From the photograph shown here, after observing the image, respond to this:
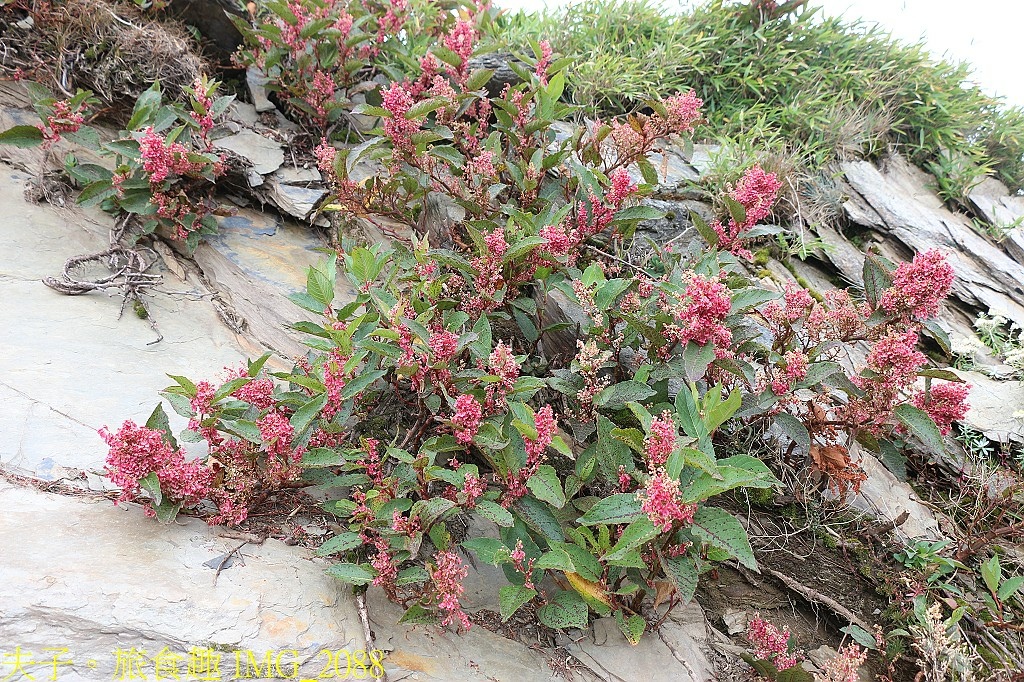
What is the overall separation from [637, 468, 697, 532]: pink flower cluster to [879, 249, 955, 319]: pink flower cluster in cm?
128

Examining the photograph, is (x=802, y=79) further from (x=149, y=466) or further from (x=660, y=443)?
(x=149, y=466)

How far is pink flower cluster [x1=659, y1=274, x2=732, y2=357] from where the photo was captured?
2.26 meters

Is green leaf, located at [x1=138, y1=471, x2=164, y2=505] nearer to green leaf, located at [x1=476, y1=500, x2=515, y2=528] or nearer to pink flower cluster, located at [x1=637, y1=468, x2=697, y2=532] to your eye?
green leaf, located at [x1=476, y1=500, x2=515, y2=528]

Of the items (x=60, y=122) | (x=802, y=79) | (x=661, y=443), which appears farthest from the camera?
(x=802, y=79)

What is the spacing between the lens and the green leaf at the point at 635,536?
6.26 feet

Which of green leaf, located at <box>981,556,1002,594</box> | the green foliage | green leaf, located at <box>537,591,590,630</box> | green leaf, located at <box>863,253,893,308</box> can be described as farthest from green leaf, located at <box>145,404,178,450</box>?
the green foliage

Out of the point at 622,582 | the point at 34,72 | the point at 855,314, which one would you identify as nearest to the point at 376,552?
the point at 622,582

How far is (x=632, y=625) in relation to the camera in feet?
7.45

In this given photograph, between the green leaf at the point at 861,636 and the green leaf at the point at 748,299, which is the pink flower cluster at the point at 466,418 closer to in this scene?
the green leaf at the point at 748,299

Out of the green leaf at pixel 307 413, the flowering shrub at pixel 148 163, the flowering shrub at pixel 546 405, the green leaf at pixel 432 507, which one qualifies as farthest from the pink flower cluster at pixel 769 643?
the flowering shrub at pixel 148 163

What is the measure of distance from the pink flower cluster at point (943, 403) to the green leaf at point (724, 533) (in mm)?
1097

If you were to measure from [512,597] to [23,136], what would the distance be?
3489mm

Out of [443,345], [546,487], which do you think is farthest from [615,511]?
[443,345]

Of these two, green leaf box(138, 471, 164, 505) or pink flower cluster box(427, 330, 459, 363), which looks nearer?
green leaf box(138, 471, 164, 505)
